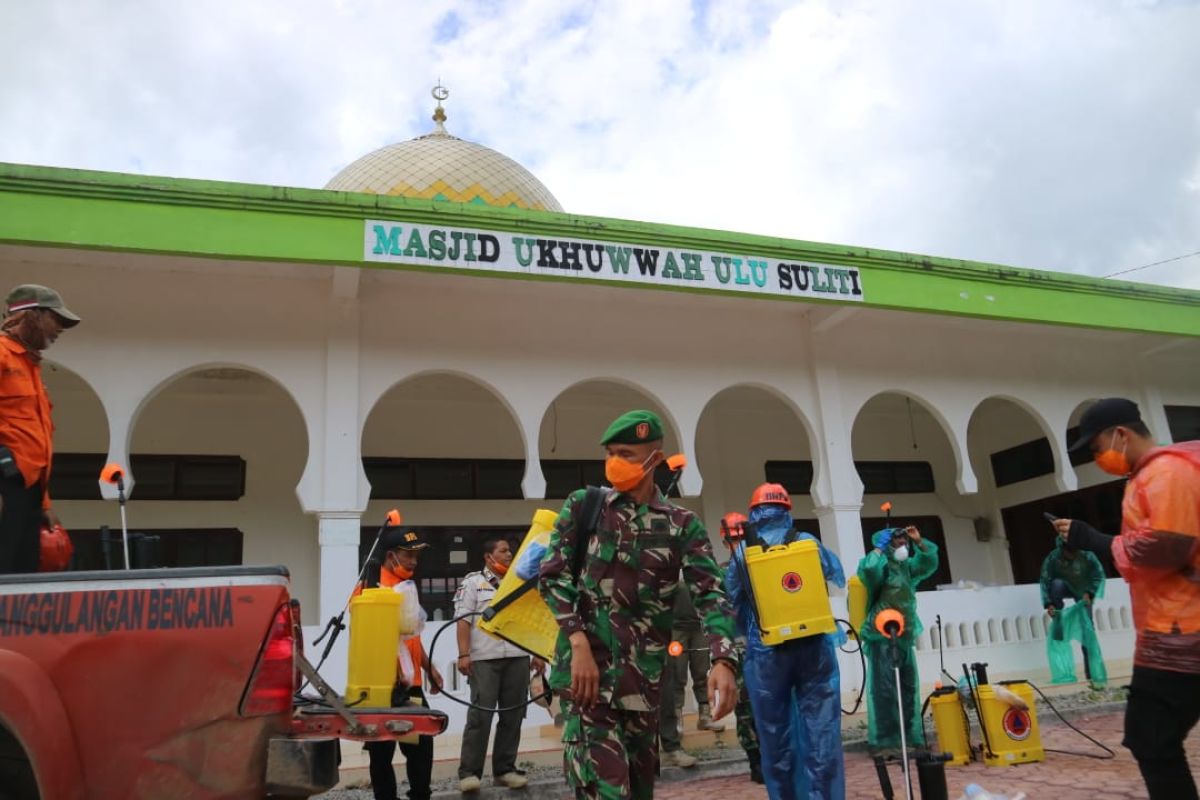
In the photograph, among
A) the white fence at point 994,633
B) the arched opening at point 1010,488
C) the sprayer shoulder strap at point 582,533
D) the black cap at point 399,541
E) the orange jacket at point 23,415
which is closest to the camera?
the sprayer shoulder strap at point 582,533

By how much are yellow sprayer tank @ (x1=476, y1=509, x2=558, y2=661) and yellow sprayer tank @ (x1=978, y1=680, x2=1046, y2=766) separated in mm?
3148

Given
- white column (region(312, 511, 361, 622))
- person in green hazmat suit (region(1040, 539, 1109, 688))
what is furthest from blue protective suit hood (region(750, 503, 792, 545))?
person in green hazmat suit (region(1040, 539, 1109, 688))

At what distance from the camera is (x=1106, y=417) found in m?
2.96

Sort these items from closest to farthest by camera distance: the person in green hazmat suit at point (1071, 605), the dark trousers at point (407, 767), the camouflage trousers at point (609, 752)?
the camouflage trousers at point (609, 752) < the dark trousers at point (407, 767) < the person in green hazmat suit at point (1071, 605)

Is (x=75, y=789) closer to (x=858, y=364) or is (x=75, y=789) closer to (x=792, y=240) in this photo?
(x=792, y=240)

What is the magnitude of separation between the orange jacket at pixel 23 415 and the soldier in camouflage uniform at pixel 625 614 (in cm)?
216

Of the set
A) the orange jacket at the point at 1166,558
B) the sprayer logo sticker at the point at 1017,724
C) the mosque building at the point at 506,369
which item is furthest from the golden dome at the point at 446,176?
the orange jacket at the point at 1166,558

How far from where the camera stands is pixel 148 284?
22.6 ft

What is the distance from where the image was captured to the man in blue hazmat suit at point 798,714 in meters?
3.58

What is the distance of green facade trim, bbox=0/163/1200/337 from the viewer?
5.95 m

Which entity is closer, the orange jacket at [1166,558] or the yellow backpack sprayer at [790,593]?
the orange jacket at [1166,558]

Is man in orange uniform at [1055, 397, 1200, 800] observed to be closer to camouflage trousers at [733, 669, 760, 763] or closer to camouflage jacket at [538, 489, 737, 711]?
camouflage jacket at [538, 489, 737, 711]

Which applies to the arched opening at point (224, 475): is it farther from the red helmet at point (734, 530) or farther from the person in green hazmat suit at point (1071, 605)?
the person in green hazmat suit at point (1071, 605)

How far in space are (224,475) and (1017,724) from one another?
7.87 meters
